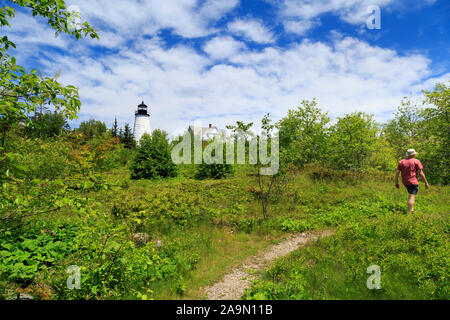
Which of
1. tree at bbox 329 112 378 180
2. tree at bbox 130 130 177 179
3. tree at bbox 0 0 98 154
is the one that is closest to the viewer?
tree at bbox 0 0 98 154

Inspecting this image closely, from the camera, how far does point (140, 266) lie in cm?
452

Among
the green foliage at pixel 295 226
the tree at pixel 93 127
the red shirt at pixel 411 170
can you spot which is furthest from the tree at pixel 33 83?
the tree at pixel 93 127

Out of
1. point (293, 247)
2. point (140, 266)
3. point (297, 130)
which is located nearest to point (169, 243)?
point (140, 266)

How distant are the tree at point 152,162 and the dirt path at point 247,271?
1264cm

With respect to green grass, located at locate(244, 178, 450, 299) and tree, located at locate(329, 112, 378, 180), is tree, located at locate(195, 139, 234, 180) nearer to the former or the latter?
tree, located at locate(329, 112, 378, 180)

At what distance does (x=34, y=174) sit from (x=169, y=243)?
30.3 feet

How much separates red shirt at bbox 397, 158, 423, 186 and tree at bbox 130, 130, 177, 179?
15.1m

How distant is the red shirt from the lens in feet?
24.7

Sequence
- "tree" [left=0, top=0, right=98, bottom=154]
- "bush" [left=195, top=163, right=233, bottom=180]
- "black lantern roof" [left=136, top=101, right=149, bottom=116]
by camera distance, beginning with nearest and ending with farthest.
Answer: "tree" [left=0, top=0, right=98, bottom=154]
"bush" [left=195, top=163, right=233, bottom=180]
"black lantern roof" [left=136, top=101, right=149, bottom=116]

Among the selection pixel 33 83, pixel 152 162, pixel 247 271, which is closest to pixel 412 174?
pixel 247 271

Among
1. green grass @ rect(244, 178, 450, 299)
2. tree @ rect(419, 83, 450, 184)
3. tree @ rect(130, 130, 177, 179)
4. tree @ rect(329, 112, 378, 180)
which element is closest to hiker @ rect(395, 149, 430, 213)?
green grass @ rect(244, 178, 450, 299)

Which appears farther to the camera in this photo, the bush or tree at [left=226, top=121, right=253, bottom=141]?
the bush

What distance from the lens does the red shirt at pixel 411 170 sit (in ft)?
24.7
